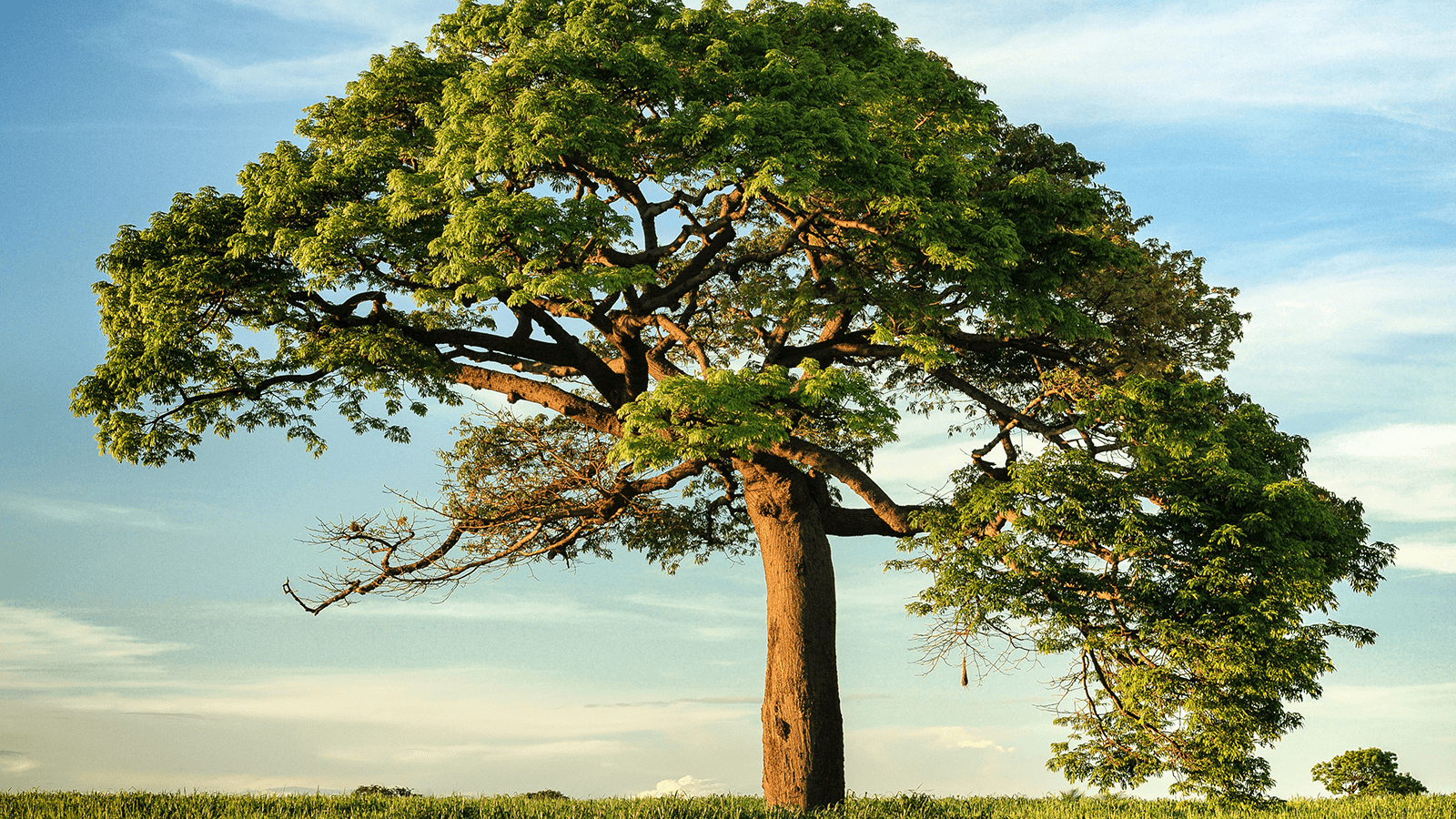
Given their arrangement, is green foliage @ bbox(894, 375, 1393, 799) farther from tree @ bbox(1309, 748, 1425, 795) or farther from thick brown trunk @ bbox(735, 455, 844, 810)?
tree @ bbox(1309, 748, 1425, 795)

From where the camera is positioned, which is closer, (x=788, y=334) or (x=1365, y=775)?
(x=788, y=334)

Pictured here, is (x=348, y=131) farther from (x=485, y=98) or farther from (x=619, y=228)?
(x=619, y=228)

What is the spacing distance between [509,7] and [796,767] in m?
12.4

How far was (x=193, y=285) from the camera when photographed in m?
14.8

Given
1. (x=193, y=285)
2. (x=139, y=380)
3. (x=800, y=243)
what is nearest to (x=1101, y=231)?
(x=800, y=243)

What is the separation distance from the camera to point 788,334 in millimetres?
17391

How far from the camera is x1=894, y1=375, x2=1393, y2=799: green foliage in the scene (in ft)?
42.1

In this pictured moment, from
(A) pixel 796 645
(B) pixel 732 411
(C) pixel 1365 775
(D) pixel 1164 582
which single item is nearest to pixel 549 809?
(A) pixel 796 645

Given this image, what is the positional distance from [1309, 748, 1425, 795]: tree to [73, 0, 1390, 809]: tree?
28.6 feet

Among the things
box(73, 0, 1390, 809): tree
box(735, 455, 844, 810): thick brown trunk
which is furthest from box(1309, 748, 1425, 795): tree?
box(735, 455, 844, 810): thick brown trunk

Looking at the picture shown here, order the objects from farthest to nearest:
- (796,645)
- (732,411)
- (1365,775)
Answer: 1. (1365,775)
2. (796,645)
3. (732,411)

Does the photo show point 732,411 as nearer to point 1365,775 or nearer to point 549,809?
point 549,809

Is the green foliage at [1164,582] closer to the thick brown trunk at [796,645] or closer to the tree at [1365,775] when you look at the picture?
the thick brown trunk at [796,645]

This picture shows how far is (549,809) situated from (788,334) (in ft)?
28.0
